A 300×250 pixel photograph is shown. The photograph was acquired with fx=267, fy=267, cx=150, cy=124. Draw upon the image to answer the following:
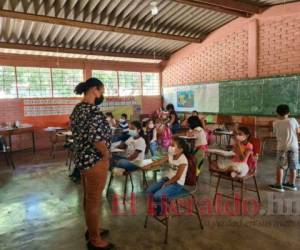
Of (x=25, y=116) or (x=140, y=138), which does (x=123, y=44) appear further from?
(x=140, y=138)

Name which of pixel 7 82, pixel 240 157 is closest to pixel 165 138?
pixel 240 157

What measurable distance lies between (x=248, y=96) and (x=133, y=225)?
17.7 feet

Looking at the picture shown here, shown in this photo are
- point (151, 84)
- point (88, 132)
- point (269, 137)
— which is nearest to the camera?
point (88, 132)

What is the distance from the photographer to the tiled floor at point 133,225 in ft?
8.68

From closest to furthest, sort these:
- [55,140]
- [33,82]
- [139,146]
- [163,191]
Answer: [163,191]
[139,146]
[55,140]
[33,82]

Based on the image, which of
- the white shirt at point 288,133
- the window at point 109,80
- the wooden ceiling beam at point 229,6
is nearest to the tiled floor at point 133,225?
the white shirt at point 288,133

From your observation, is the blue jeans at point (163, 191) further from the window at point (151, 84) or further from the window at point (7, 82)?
the window at point (151, 84)

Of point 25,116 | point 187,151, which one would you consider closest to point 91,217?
point 187,151

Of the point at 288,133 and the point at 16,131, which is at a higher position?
the point at 288,133

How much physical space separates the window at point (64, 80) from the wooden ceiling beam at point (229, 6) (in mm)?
4550

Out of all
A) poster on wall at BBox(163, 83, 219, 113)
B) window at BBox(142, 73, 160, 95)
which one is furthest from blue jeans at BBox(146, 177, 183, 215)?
window at BBox(142, 73, 160, 95)

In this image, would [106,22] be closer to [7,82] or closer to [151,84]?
[7,82]

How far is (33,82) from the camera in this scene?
26.5ft

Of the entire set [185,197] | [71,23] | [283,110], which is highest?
[71,23]
